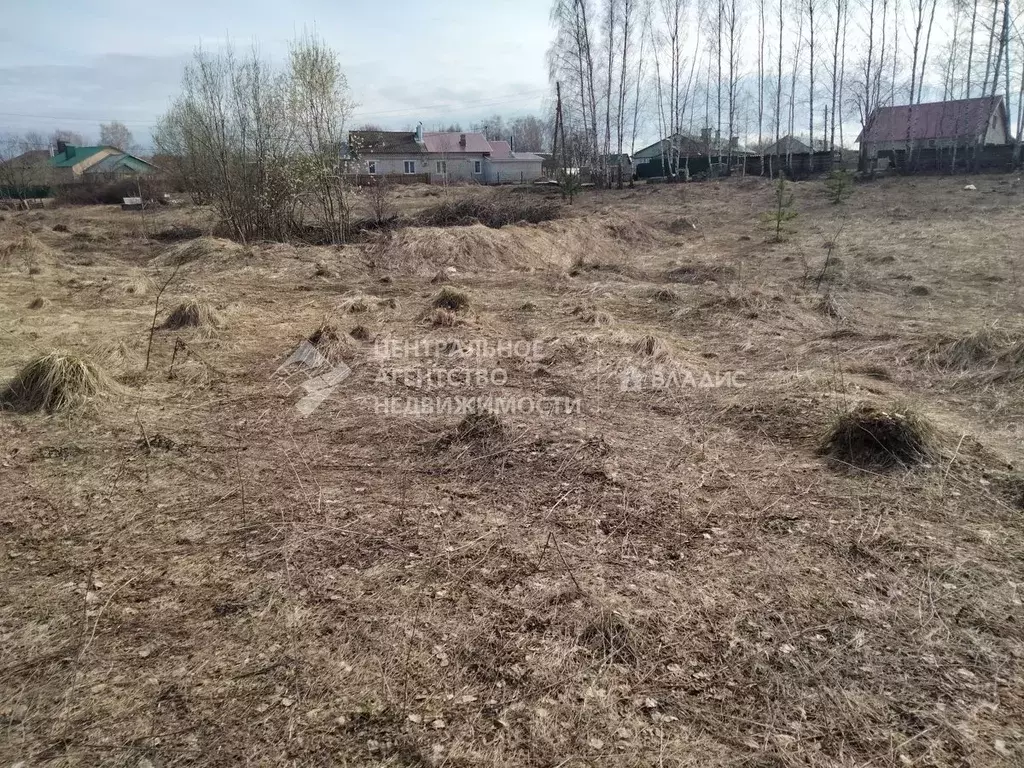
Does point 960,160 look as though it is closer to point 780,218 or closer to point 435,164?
point 780,218

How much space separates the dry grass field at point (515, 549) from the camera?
2037mm

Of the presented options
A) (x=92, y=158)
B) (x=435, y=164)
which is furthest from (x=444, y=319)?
(x=92, y=158)

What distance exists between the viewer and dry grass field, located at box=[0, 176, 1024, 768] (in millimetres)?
2037

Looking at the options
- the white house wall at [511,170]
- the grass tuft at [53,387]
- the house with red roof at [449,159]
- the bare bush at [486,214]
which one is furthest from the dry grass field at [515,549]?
the white house wall at [511,170]

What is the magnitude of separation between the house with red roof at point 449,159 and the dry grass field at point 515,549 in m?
39.6

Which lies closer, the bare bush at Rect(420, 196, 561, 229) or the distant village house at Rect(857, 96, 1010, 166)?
the bare bush at Rect(420, 196, 561, 229)

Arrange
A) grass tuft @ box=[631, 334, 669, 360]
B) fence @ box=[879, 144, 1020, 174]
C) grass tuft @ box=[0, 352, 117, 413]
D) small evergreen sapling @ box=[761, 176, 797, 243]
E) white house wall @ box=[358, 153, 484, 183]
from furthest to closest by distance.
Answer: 1. white house wall @ box=[358, 153, 484, 183]
2. fence @ box=[879, 144, 1020, 174]
3. small evergreen sapling @ box=[761, 176, 797, 243]
4. grass tuft @ box=[631, 334, 669, 360]
5. grass tuft @ box=[0, 352, 117, 413]

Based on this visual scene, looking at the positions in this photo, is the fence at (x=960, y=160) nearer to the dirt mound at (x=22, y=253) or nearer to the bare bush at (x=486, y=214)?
the bare bush at (x=486, y=214)

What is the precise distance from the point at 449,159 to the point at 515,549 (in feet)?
158

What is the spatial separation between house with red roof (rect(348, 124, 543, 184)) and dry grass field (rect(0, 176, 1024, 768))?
3959 cm

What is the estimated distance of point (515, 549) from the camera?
3.04 metres

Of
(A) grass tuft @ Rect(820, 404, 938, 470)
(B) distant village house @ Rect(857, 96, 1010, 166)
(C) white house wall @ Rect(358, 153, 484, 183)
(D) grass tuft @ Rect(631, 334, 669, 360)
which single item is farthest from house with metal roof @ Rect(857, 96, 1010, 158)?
(A) grass tuft @ Rect(820, 404, 938, 470)

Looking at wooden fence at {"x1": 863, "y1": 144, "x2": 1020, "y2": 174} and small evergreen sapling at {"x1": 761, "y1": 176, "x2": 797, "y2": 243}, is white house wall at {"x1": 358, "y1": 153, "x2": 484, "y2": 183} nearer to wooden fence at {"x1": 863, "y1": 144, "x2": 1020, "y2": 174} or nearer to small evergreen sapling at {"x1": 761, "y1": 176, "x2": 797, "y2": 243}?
wooden fence at {"x1": 863, "y1": 144, "x2": 1020, "y2": 174}

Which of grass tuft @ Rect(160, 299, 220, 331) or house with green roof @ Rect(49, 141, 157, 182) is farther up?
house with green roof @ Rect(49, 141, 157, 182)
